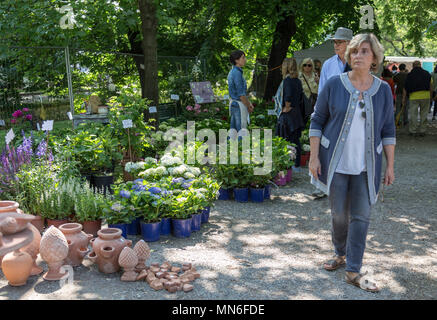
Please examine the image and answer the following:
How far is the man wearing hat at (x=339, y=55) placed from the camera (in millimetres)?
4883

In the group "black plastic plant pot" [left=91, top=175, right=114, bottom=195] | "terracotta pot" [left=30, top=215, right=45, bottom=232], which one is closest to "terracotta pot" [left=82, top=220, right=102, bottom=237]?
"terracotta pot" [left=30, top=215, right=45, bottom=232]

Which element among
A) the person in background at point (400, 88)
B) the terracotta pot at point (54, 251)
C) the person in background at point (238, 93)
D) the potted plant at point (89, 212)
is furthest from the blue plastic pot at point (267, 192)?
the person in background at point (400, 88)

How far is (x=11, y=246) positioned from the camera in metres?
3.33

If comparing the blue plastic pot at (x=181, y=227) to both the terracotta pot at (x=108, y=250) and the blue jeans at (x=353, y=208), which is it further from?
the blue jeans at (x=353, y=208)

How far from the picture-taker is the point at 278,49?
13648mm

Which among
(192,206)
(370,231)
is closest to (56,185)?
(192,206)

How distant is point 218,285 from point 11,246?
1.60m

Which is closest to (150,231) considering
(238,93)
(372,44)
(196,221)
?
(196,221)

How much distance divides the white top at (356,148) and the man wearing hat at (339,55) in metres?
1.64

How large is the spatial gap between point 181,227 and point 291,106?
3.48 m

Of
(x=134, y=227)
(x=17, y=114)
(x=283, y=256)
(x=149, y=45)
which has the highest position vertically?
(x=149, y=45)

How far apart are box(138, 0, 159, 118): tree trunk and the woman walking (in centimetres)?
536

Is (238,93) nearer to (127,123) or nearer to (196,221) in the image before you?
(127,123)

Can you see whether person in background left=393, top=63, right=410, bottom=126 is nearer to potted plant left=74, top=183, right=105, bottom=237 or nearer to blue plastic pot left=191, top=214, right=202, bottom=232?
blue plastic pot left=191, top=214, right=202, bottom=232
